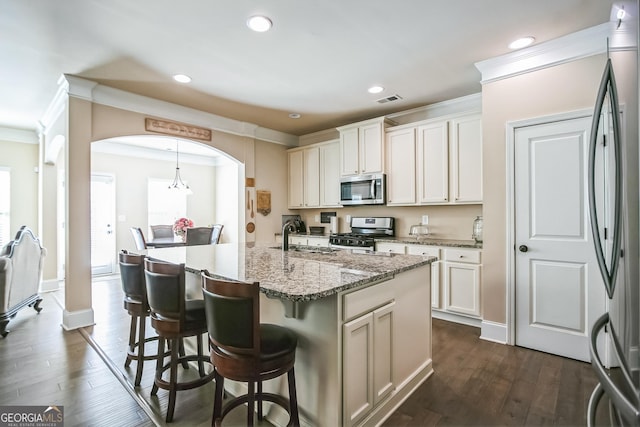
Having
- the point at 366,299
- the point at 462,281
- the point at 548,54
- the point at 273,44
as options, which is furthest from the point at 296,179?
the point at 366,299

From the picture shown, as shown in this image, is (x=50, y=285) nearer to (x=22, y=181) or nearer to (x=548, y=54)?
(x=22, y=181)

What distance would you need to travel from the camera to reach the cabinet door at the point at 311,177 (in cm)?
528

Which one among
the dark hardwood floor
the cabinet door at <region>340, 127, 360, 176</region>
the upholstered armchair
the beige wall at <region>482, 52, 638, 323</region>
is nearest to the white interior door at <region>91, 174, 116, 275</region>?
the upholstered armchair

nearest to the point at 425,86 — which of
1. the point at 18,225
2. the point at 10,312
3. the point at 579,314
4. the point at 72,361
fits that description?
the point at 579,314

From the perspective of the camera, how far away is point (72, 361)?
2623 mm

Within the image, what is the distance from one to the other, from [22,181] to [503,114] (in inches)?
288

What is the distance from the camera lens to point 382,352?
180 centimetres

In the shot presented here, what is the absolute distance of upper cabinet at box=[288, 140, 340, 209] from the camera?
16.5ft

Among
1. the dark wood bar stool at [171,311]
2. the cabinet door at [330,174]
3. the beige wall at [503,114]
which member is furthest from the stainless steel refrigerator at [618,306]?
the cabinet door at [330,174]

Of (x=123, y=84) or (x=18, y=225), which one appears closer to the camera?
(x=123, y=84)

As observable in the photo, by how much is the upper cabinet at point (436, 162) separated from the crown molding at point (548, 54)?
0.61 metres

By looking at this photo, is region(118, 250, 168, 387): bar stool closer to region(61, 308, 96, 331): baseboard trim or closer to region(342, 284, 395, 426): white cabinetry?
region(342, 284, 395, 426): white cabinetry

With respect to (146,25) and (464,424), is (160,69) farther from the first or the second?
(464,424)

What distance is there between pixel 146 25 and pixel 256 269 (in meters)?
2.06
